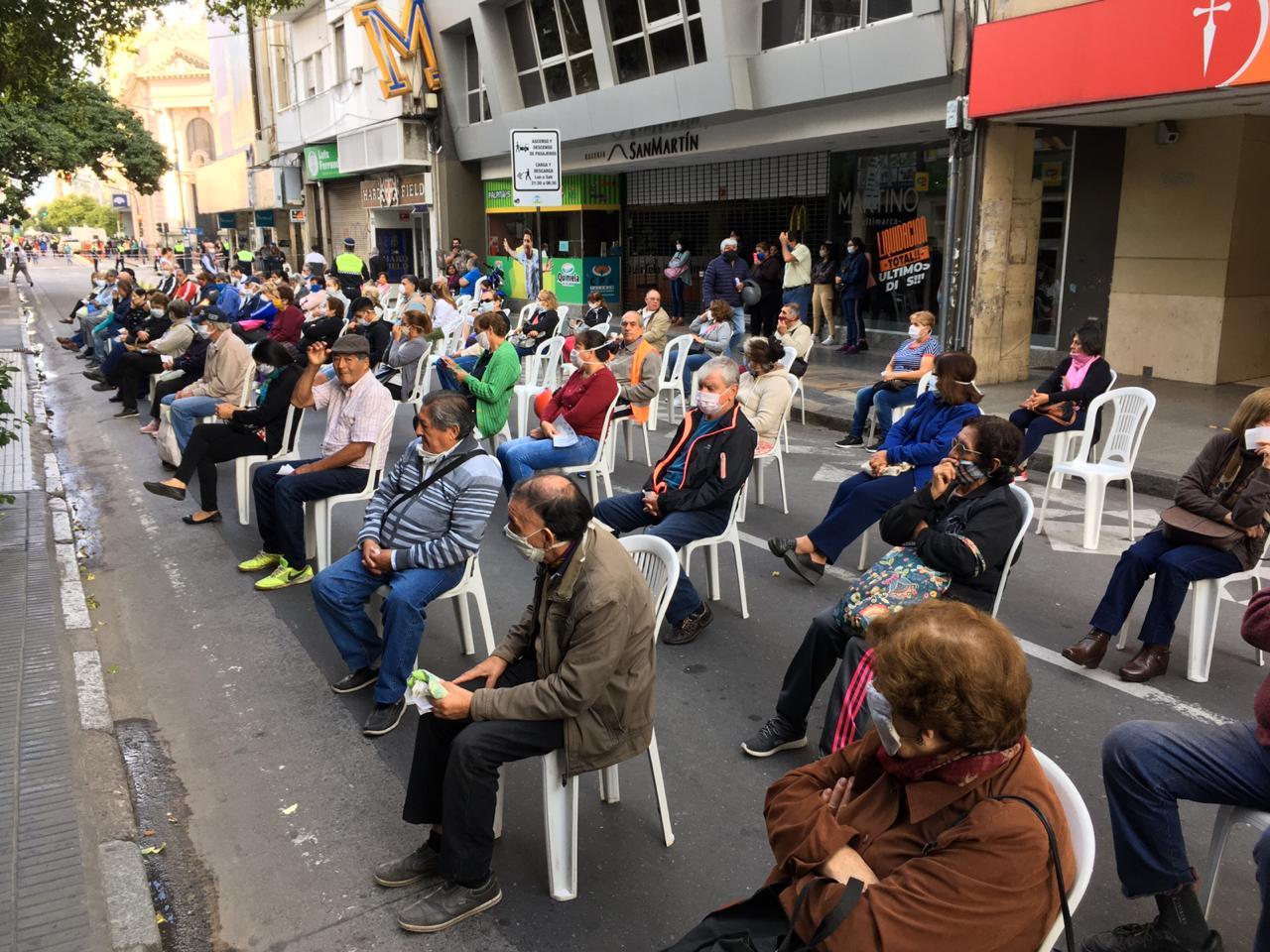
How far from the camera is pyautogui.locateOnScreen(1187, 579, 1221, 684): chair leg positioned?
4.61 metres

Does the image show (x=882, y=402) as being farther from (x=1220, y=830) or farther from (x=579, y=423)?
(x=1220, y=830)

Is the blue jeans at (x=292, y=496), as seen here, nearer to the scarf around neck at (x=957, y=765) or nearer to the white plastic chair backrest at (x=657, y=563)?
the white plastic chair backrest at (x=657, y=563)

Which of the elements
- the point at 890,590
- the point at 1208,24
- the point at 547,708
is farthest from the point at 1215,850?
the point at 1208,24

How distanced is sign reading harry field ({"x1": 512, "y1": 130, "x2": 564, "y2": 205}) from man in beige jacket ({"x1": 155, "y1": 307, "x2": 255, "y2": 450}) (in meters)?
4.36

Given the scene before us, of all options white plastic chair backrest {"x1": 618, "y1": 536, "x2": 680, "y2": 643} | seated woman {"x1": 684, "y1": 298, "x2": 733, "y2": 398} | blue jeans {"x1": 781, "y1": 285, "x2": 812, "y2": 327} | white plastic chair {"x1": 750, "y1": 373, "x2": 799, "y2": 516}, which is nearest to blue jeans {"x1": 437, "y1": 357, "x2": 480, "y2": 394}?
seated woman {"x1": 684, "y1": 298, "x2": 733, "y2": 398}

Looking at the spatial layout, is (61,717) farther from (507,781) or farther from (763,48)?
(763,48)

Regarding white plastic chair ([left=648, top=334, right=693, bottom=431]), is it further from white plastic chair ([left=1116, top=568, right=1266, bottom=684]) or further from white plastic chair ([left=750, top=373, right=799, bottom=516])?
white plastic chair ([left=1116, top=568, right=1266, bottom=684])

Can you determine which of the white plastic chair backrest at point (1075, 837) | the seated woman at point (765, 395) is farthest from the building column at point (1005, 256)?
the white plastic chair backrest at point (1075, 837)

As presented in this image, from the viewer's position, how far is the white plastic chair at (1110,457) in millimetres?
6828

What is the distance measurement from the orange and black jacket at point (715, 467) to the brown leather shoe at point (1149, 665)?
2.09m

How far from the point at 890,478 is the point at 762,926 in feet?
12.5

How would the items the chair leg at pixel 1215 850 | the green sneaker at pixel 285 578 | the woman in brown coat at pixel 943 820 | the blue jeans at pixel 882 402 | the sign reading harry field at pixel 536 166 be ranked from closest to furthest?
the woman in brown coat at pixel 943 820
the chair leg at pixel 1215 850
the green sneaker at pixel 285 578
the blue jeans at pixel 882 402
the sign reading harry field at pixel 536 166

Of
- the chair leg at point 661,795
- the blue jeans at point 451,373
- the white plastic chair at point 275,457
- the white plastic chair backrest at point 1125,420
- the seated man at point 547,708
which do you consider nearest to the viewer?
the seated man at point 547,708

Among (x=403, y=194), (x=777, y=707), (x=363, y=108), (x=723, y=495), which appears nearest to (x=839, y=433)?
(x=723, y=495)
